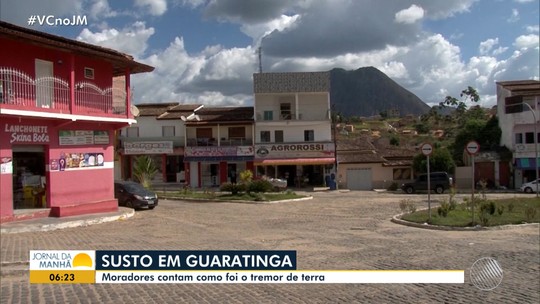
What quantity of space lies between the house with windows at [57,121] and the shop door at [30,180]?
32 millimetres

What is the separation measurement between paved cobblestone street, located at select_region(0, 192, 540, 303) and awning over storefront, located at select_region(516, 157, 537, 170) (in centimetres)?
2667

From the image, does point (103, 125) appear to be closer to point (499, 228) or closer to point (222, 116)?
point (499, 228)

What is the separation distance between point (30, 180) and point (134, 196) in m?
5.99

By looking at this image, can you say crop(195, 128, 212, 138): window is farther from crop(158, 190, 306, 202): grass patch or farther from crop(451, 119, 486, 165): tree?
crop(451, 119, 486, 165): tree

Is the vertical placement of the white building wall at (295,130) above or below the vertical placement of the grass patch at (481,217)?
above

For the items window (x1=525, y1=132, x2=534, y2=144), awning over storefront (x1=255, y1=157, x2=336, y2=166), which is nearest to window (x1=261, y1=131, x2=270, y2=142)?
awning over storefront (x1=255, y1=157, x2=336, y2=166)

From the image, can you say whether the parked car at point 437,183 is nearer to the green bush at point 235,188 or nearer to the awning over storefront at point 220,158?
the awning over storefront at point 220,158

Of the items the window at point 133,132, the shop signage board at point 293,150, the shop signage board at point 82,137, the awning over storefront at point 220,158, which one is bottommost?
the awning over storefront at point 220,158

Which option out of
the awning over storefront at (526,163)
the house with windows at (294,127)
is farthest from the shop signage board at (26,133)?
the awning over storefront at (526,163)

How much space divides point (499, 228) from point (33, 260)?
15452mm

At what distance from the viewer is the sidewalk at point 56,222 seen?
1397 centimetres

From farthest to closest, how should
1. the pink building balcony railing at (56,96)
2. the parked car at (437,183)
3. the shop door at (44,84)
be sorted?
the parked car at (437,183) < the shop door at (44,84) < the pink building balcony railing at (56,96)

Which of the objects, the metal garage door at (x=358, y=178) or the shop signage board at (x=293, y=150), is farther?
the metal garage door at (x=358, y=178)

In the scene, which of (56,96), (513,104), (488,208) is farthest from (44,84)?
(513,104)
